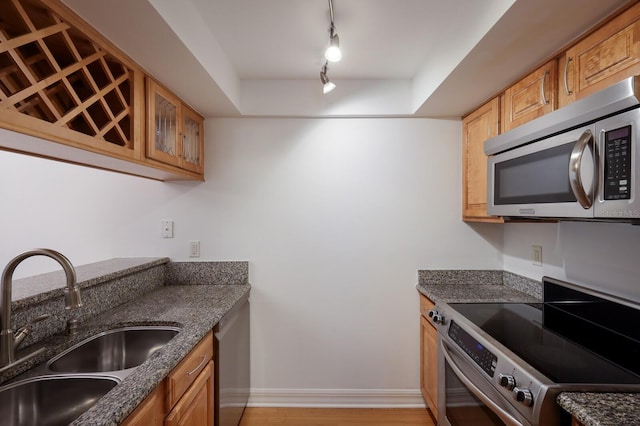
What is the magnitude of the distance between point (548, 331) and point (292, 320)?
5.05ft

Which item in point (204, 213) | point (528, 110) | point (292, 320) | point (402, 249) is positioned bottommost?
point (292, 320)

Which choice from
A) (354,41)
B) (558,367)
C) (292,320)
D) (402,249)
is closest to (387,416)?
(292,320)

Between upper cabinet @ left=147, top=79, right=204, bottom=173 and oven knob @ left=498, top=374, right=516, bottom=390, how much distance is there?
1792mm

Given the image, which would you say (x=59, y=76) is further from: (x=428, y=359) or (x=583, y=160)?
(x=428, y=359)

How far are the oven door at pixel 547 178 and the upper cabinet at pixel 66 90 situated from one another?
1.77 m

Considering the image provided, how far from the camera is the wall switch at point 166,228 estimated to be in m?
2.19

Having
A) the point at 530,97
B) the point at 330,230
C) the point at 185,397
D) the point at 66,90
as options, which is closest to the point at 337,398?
the point at 330,230

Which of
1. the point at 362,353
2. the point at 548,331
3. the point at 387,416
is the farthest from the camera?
the point at 362,353

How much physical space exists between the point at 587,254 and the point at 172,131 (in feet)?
7.73

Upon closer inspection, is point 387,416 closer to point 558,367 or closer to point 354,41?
point 558,367

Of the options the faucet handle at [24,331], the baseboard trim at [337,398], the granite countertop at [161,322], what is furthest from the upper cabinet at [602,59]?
the faucet handle at [24,331]

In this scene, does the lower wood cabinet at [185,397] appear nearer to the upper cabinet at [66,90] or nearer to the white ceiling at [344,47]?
the upper cabinet at [66,90]

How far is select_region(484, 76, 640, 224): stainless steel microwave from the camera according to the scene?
2.89 feet

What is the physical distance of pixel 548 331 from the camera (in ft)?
4.39
